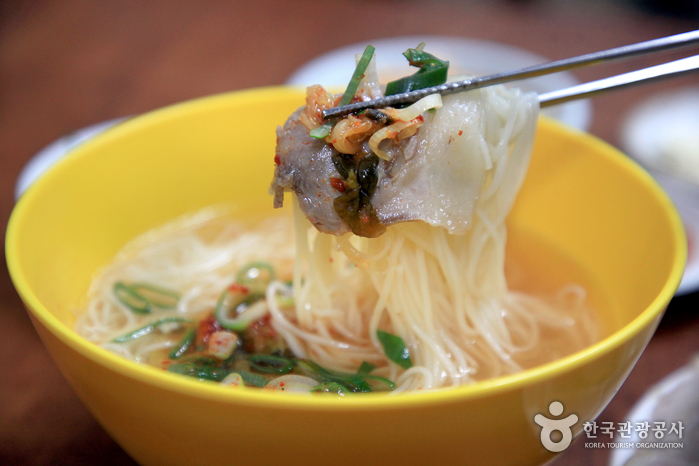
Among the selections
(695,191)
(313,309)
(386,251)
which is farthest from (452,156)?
(695,191)

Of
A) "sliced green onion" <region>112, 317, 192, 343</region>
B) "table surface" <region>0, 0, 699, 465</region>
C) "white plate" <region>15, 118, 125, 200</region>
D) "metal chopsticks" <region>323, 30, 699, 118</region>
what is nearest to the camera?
"metal chopsticks" <region>323, 30, 699, 118</region>

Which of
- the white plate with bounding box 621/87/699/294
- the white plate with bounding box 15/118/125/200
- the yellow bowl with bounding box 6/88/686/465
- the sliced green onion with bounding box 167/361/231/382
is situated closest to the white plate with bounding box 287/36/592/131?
the white plate with bounding box 621/87/699/294

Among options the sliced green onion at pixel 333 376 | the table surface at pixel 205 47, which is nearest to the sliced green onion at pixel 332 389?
the sliced green onion at pixel 333 376

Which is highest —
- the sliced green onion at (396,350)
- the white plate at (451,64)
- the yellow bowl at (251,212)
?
the white plate at (451,64)

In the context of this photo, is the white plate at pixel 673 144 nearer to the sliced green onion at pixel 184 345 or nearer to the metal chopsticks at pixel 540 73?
the metal chopsticks at pixel 540 73

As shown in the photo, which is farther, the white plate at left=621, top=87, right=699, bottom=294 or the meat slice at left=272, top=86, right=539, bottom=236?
the white plate at left=621, top=87, right=699, bottom=294

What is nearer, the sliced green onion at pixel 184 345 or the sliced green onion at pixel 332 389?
the sliced green onion at pixel 332 389

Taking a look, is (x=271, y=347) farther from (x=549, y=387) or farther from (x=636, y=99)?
(x=636, y=99)

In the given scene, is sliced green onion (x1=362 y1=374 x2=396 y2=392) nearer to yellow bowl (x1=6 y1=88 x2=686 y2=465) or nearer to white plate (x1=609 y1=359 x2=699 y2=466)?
yellow bowl (x1=6 y1=88 x2=686 y2=465)
